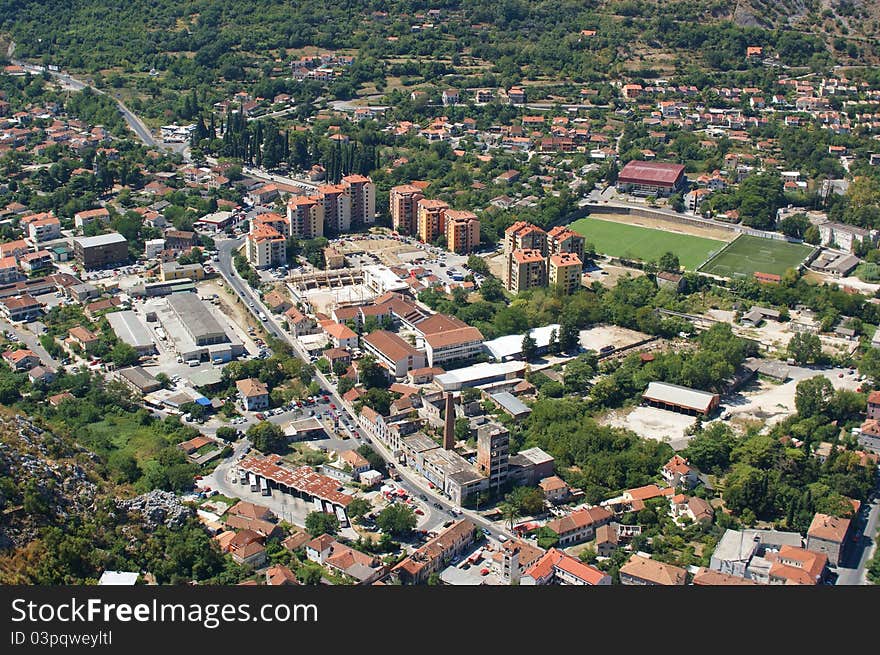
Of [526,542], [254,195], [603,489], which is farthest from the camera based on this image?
[254,195]

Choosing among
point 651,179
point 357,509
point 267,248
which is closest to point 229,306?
point 267,248

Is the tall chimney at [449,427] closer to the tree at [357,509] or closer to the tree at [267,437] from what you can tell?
the tree at [357,509]

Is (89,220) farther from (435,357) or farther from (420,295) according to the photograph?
(435,357)

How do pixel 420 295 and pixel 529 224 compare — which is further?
pixel 529 224

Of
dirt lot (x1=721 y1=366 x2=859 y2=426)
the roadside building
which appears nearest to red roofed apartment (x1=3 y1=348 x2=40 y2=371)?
the roadside building

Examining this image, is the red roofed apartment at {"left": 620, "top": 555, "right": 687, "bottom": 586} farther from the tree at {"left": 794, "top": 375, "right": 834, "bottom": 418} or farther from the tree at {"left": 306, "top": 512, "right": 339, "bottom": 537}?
the tree at {"left": 794, "top": 375, "right": 834, "bottom": 418}

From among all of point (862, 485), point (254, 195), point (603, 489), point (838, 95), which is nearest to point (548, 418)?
point (603, 489)
